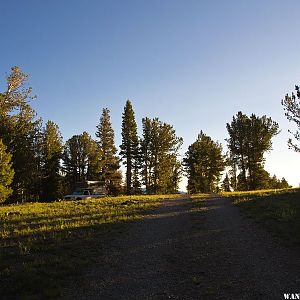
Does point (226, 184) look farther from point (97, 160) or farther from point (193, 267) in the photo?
point (193, 267)

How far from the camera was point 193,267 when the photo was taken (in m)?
10.1

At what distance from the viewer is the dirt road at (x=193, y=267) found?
8.17 meters

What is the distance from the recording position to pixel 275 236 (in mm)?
13602

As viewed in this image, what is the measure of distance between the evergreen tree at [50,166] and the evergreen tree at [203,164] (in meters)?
27.1

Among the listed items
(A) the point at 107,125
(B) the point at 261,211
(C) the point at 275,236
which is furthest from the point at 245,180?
(C) the point at 275,236

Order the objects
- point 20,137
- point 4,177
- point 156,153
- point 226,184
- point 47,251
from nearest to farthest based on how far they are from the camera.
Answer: point 47,251
point 4,177
point 20,137
point 156,153
point 226,184

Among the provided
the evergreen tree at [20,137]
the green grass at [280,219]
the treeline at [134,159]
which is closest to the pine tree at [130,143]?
the treeline at [134,159]

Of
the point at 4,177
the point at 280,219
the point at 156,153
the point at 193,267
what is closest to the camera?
the point at 193,267

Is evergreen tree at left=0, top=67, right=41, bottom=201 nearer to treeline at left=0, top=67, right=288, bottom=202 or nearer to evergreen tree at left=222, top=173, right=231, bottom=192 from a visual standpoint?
treeline at left=0, top=67, right=288, bottom=202

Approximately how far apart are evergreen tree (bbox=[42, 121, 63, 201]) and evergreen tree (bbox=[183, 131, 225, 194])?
88.9 feet

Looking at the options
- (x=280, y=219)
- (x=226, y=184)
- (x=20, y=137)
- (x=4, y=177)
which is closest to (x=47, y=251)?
(x=280, y=219)

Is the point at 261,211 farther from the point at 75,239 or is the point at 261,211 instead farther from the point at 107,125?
the point at 107,125

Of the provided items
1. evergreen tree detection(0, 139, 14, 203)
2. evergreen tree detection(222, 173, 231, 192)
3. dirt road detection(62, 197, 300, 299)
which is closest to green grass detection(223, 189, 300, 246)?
dirt road detection(62, 197, 300, 299)

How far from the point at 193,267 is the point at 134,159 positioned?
63.9m
